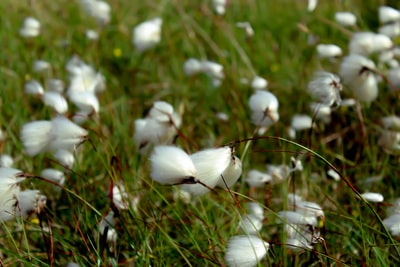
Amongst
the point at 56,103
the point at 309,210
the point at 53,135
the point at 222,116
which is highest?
the point at 53,135

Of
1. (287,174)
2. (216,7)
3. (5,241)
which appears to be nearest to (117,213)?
(5,241)

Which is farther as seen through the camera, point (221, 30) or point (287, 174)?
point (221, 30)

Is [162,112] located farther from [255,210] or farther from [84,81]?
[84,81]

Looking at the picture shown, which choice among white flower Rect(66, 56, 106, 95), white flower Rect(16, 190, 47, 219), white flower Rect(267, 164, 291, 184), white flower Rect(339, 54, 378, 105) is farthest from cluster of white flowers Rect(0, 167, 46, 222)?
white flower Rect(339, 54, 378, 105)

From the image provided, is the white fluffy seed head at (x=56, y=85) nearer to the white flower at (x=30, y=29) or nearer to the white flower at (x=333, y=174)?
the white flower at (x=30, y=29)

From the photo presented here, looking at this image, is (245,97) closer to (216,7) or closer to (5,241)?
(216,7)

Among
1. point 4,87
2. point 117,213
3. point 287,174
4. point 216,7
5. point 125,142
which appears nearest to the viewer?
point 117,213

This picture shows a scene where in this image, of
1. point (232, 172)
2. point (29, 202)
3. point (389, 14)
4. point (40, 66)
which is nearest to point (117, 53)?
point (40, 66)
